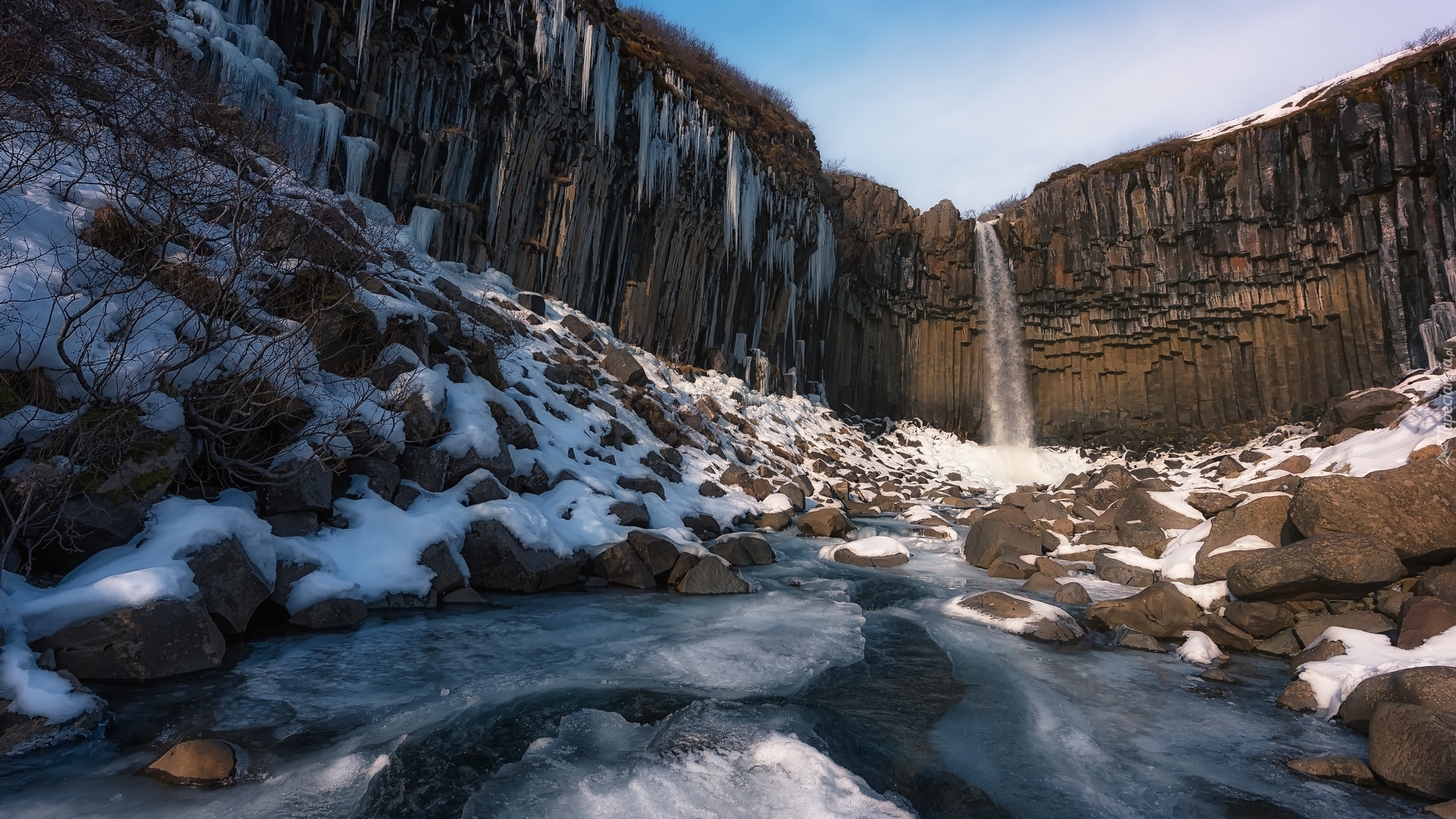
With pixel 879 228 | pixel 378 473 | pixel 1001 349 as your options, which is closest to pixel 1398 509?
pixel 378 473

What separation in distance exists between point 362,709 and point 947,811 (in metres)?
3.83

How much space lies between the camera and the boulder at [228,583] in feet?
16.8

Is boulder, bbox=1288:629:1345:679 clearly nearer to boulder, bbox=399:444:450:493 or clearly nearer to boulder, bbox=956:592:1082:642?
boulder, bbox=956:592:1082:642

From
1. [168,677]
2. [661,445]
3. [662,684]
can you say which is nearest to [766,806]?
[662,684]

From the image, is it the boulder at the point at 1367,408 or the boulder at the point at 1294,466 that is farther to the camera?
the boulder at the point at 1367,408

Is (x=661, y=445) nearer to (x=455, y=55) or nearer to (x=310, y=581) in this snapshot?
(x=310, y=581)

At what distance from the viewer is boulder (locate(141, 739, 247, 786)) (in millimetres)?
3248

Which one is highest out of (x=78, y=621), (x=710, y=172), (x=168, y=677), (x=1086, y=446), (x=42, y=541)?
(x=710, y=172)

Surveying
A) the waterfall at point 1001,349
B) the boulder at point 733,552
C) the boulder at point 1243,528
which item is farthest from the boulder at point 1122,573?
the waterfall at point 1001,349

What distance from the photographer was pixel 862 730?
180 inches

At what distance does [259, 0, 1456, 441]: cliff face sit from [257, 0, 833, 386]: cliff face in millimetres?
80

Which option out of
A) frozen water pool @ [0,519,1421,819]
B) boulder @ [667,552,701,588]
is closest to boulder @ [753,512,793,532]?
boulder @ [667,552,701,588]

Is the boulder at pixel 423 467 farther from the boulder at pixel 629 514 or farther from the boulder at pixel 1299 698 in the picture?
the boulder at pixel 1299 698

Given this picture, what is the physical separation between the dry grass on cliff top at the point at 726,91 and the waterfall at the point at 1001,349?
10.8m
